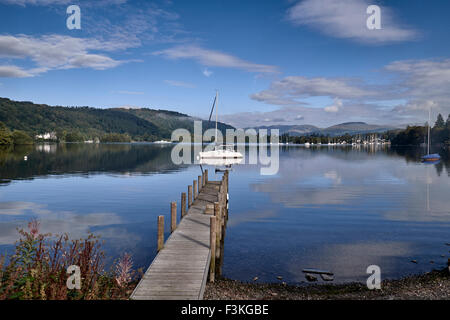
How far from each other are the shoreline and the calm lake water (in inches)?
36.1

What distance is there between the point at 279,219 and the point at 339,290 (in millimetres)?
12537

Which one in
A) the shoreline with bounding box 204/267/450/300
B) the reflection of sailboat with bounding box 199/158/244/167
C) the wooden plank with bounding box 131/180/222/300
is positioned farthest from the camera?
the reflection of sailboat with bounding box 199/158/244/167

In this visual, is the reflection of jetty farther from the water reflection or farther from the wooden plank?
the water reflection

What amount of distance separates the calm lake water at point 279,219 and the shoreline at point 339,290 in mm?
917

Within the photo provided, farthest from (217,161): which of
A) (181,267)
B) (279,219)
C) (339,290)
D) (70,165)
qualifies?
(181,267)

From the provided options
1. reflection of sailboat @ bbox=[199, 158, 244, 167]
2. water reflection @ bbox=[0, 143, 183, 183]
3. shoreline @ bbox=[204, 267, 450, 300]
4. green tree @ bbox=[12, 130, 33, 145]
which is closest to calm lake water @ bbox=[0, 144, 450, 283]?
shoreline @ bbox=[204, 267, 450, 300]

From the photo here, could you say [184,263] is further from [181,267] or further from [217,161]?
[217,161]

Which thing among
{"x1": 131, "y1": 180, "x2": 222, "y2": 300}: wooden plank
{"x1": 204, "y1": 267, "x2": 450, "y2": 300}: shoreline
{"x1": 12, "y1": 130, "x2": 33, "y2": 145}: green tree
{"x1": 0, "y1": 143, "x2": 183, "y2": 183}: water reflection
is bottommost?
{"x1": 204, "y1": 267, "x2": 450, "y2": 300}: shoreline

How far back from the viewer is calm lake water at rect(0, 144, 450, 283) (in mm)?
16516

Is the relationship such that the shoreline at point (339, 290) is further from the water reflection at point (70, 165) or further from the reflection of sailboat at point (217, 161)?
the reflection of sailboat at point (217, 161)

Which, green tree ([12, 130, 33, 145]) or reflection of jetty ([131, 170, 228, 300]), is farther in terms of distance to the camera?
green tree ([12, 130, 33, 145])

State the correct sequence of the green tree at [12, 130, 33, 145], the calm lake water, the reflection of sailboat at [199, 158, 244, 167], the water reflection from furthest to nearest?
the green tree at [12, 130, 33, 145] < the reflection of sailboat at [199, 158, 244, 167] < the water reflection < the calm lake water

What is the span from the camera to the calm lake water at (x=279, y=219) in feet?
54.2
